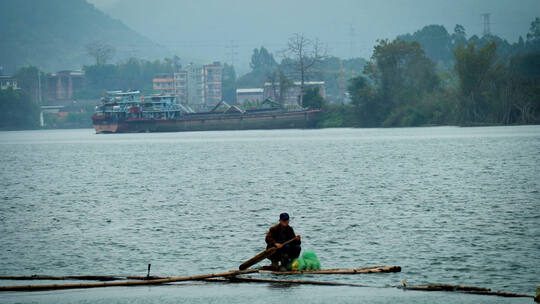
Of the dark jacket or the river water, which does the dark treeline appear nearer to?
the river water

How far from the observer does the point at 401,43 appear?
138750 mm

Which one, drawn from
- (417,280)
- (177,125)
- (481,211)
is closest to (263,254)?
(417,280)

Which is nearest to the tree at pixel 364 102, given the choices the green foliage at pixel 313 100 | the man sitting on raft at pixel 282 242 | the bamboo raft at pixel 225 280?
the green foliage at pixel 313 100

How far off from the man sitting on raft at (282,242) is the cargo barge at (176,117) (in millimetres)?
143650

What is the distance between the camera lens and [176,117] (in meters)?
178

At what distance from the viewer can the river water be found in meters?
19.8

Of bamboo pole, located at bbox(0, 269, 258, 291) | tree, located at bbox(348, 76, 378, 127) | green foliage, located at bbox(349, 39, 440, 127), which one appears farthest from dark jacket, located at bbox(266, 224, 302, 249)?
tree, located at bbox(348, 76, 378, 127)

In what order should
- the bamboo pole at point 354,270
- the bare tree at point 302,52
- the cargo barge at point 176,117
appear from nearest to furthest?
the bamboo pole at point 354,270
the bare tree at point 302,52
the cargo barge at point 176,117

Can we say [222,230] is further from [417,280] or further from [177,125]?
[177,125]

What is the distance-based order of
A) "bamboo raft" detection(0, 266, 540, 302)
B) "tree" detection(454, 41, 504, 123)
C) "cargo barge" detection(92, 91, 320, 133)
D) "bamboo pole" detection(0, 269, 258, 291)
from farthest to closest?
"cargo barge" detection(92, 91, 320, 133) → "tree" detection(454, 41, 504, 123) → "bamboo pole" detection(0, 269, 258, 291) → "bamboo raft" detection(0, 266, 540, 302)

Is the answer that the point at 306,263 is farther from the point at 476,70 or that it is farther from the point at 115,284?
the point at 476,70

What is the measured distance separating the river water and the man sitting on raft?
4.19 feet

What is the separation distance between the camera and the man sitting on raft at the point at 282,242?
66.7 feet

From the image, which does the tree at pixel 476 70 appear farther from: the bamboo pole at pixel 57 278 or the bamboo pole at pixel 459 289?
the bamboo pole at pixel 57 278
